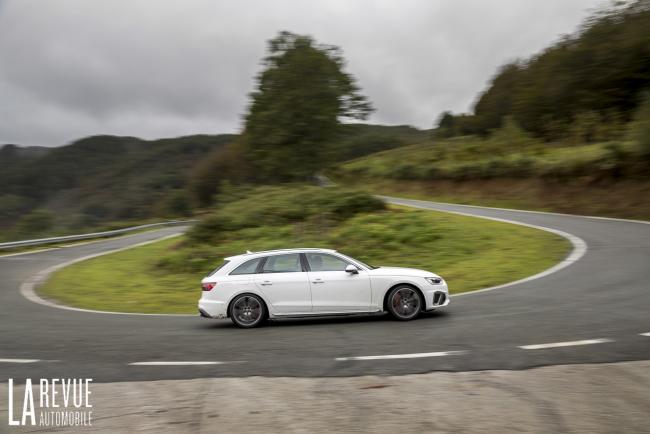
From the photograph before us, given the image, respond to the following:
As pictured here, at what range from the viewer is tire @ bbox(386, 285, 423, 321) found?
1044 centimetres

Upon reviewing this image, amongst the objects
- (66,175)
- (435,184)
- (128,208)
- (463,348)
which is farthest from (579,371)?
(66,175)

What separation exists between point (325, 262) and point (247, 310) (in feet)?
5.51

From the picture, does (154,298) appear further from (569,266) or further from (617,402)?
(617,402)

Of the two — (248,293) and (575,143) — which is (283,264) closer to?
(248,293)

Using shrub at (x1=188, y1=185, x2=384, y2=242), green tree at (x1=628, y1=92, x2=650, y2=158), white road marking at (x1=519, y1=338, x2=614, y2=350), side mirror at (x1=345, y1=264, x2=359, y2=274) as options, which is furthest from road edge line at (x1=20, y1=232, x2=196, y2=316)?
green tree at (x1=628, y1=92, x2=650, y2=158)

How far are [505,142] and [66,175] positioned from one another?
292 ft

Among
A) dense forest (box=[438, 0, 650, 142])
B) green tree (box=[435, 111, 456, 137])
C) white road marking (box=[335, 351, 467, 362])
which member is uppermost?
green tree (box=[435, 111, 456, 137])

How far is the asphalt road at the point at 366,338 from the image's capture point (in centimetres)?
727

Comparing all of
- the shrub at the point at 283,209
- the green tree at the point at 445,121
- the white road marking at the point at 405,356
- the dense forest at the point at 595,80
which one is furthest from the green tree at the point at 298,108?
the green tree at the point at 445,121

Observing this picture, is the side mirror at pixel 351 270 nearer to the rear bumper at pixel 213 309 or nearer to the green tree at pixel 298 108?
the rear bumper at pixel 213 309

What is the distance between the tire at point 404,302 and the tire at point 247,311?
2.33m

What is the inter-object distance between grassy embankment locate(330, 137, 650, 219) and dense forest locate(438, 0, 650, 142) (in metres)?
2.50

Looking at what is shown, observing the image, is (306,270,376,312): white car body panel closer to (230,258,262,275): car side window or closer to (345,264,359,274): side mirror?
(345,264,359,274): side mirror

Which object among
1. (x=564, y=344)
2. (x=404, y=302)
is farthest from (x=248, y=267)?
(x=564, y=344)
